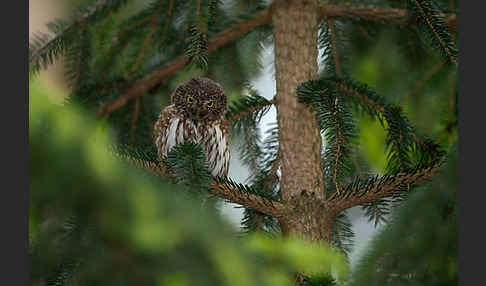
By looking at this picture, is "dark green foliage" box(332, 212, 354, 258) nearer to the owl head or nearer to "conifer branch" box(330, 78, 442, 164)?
"conifer branch" box(330, 78, 442, 164)

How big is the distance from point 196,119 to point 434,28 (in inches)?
43.0

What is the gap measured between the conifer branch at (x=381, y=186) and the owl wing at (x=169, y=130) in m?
0.89

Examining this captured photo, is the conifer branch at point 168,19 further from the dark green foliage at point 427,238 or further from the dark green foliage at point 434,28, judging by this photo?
the dark green foliage at point 427,238

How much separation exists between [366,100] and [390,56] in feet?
2.93

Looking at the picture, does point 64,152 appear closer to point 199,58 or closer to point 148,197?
point 148,197

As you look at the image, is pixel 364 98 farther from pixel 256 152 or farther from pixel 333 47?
pixel 256 152

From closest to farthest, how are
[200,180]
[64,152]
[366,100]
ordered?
1. [64,152]
2. [200,180]
3. [366,100]

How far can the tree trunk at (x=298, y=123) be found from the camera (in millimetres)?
1605

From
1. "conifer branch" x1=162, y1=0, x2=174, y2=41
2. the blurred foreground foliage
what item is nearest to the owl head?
"conifer branch" x1=162, y1=0, x2=174, y2=41

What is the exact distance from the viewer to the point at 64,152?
1.36 ft

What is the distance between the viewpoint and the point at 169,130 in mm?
2195

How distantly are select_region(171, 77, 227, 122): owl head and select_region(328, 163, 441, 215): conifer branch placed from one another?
0.81m

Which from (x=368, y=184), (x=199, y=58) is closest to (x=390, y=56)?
(x=368, y=184)

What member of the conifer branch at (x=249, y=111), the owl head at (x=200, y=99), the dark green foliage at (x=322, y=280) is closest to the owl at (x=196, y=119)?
the owl head at (x=200, y=99)
